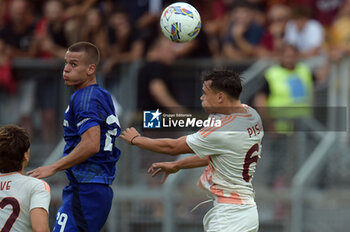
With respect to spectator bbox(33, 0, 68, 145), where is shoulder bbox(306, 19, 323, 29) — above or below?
above

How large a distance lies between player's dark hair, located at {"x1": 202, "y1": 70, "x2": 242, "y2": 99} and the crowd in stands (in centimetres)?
421

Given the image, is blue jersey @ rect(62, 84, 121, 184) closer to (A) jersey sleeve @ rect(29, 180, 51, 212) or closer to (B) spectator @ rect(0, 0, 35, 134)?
(A) jersey sleeve @ rect(29, 180, 51, 212)

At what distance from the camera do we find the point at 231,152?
6781 mm

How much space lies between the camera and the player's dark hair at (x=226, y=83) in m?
6.78

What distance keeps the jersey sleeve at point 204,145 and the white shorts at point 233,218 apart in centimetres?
51

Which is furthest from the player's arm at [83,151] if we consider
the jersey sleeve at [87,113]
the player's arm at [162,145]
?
the player's arm at [162,145]

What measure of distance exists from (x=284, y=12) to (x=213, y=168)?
600 cm

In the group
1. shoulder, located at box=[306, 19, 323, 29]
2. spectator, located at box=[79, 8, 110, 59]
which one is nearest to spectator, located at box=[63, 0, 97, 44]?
spectator, located at box=[79, 8, 110, 59]

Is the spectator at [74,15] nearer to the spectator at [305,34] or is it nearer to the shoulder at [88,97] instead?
the spectator at [305,34]

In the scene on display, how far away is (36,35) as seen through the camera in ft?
38.6

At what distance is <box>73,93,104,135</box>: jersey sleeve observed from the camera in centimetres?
668

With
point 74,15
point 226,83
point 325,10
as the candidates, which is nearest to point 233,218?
point 226,83

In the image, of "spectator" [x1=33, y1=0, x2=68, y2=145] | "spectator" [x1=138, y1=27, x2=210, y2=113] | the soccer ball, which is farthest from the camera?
"spectator" [x1=33, y1=0, x2=68, y2=145]

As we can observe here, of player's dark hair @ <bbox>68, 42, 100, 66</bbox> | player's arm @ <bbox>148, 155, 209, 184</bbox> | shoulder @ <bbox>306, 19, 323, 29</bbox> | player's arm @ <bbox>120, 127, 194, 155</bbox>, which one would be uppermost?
shoulder @ <bbox>306, 19, 323, 29</bbox>
